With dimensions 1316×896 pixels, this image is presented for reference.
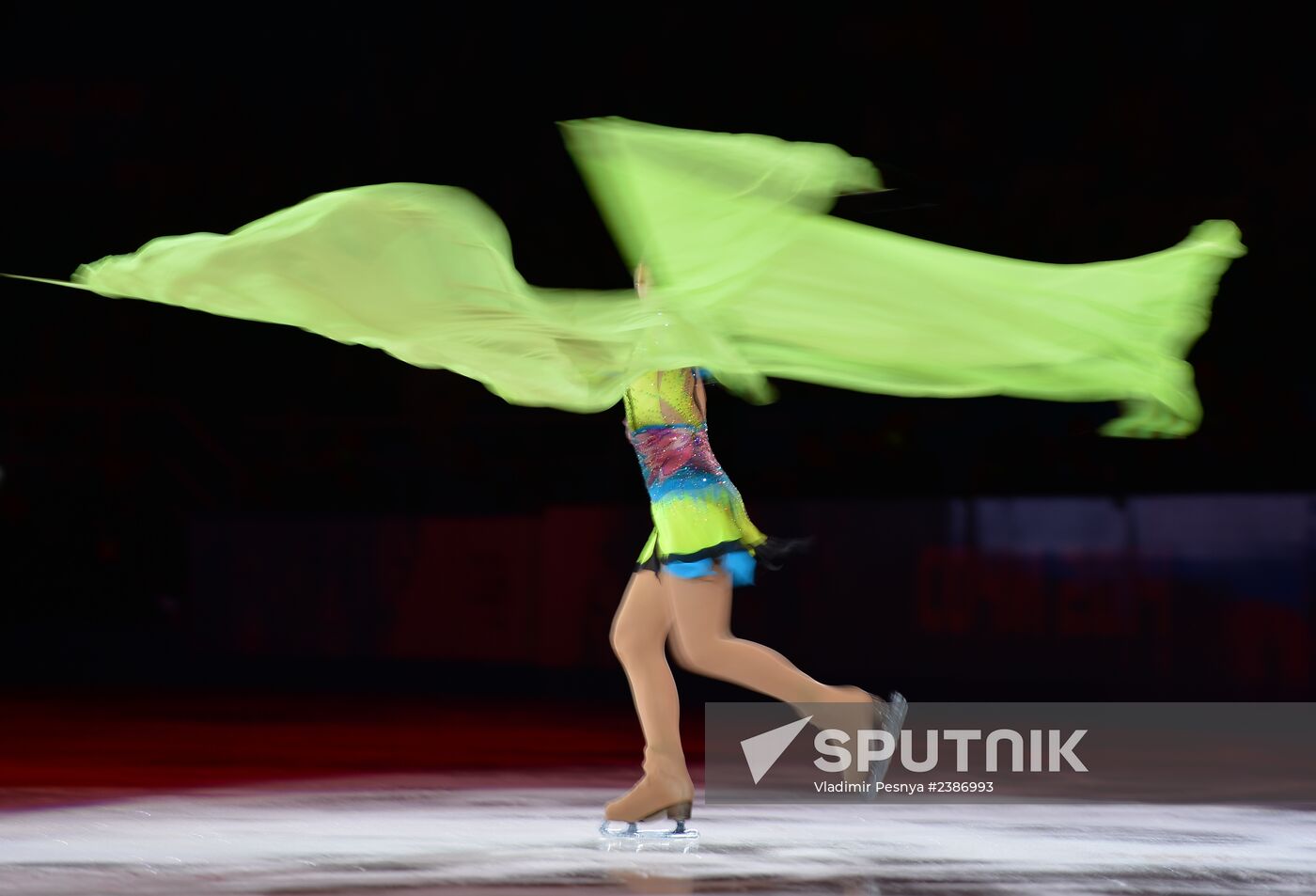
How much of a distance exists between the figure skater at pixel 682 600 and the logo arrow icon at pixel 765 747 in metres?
2.41

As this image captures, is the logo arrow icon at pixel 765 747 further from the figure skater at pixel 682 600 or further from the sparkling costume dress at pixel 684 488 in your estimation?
the sparkling costume dress at pixel 684 488

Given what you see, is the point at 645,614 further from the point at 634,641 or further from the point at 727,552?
the point at 727,552

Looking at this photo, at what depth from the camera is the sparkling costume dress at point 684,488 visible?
742 cm

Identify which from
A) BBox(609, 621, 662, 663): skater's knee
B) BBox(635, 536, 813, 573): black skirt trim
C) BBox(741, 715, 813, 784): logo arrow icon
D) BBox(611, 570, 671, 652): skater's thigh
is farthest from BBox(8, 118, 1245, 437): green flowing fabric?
BBox(741, 715, 813, 784): logo arrow icon

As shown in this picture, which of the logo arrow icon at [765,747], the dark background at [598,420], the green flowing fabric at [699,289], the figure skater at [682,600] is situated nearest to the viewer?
the green flowing fabric at [699,289]

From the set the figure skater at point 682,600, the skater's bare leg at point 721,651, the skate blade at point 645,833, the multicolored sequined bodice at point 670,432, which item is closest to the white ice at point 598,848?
the skate blade at point 645,833

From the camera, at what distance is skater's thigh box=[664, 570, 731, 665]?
24.3 ft

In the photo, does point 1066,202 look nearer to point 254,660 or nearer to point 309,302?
point 254,660

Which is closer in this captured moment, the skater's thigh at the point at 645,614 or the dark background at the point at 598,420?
the skater's thigh at the point at 645,614

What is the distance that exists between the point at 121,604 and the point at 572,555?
9990 millimetres

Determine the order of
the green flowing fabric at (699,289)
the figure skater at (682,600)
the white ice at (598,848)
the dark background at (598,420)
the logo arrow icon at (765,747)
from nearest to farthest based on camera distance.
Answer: the white ice at (598,848) → the green flowing fabric at (699,289) → the figure skater at (682,600) → the logo arrow icon at (765,747) → the dark background at (598,420)

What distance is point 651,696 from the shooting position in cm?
755

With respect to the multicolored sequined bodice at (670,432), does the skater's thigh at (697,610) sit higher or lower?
lower

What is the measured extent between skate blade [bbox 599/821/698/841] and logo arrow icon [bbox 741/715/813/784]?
7.69ft
